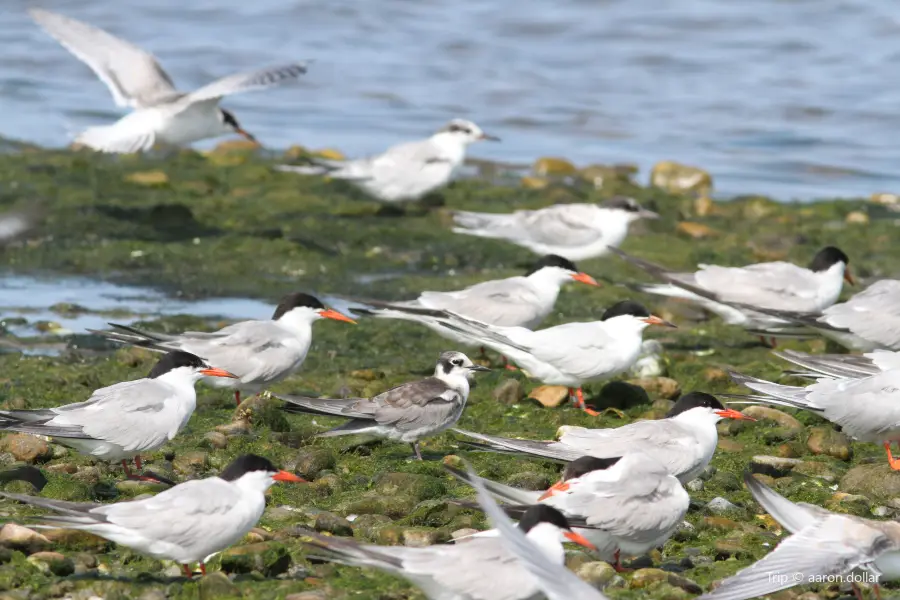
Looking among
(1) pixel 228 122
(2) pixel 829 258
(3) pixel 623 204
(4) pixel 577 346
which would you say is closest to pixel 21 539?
(4) pixel 577 346

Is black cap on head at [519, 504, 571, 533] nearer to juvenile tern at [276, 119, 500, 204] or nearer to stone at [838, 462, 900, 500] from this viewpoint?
stone at [838, 462, 900, 500]

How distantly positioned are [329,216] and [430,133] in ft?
14.9

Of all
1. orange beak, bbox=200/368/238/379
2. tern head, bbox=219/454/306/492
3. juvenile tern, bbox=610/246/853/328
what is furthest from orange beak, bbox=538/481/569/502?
juvenile tern, bbox=610/246/853/328

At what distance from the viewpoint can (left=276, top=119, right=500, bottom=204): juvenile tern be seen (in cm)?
1182

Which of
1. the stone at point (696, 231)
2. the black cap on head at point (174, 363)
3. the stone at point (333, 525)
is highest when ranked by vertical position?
the black cap on head at point (174, 363)

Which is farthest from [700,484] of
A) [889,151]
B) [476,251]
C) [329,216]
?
[889,151]

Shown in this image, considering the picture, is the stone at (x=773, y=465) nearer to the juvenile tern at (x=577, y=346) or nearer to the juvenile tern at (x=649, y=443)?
the juvenile tern at (x=649, y=443)

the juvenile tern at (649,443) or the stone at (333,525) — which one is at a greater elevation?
the juvenile tern at (649,443)

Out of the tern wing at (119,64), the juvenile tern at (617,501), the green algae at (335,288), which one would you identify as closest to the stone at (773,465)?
the green algae at (335,288)

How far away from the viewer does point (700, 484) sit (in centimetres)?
611

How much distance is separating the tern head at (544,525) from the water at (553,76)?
953cm

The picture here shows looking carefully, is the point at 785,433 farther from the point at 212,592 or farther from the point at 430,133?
the point at 430,133

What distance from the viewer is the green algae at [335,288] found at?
210 inches

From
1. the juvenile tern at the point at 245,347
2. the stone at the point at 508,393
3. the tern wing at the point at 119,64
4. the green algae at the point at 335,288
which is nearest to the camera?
the green algae at the point at 335,288
